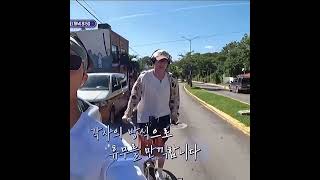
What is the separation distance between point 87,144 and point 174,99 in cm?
152

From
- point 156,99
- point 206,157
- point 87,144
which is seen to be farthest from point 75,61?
point 156,99

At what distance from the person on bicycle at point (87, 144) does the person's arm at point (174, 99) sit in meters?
1.28

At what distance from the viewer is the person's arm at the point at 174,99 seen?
2.73m

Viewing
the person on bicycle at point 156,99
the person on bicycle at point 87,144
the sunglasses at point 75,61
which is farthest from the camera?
the person on bicycle at point 156,99

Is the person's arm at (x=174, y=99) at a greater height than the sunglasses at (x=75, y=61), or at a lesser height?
lesser

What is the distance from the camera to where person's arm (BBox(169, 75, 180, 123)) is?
273 cm

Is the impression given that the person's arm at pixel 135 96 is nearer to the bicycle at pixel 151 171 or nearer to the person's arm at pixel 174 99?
the bicycle at pixel 151 171

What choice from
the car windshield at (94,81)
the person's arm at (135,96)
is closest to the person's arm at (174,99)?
the person's arm at (135,96)

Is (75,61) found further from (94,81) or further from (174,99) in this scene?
(174,99)

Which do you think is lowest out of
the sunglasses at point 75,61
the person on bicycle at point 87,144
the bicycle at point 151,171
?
the bicycle at point 151,171

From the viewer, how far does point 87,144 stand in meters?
1.30

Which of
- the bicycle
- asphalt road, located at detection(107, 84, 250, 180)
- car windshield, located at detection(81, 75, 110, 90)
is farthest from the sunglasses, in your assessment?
the bicycle
